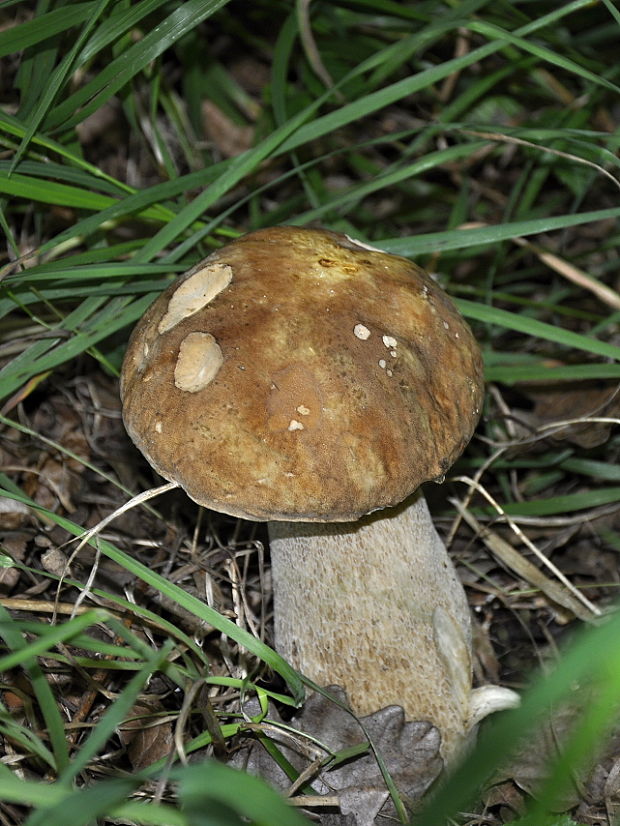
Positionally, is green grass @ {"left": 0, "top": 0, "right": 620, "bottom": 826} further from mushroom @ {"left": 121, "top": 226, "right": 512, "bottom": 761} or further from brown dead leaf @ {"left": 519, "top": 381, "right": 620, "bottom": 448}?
mushroom @ {"left": 121, "top": 226, "right": 512, "bottom": 761}

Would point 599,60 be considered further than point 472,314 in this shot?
Yes

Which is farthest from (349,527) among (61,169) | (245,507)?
(61,169)

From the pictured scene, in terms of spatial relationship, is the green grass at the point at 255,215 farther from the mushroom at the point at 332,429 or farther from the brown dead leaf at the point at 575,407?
the mushroom at the point at 332,429

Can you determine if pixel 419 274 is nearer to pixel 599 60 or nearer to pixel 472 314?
pixel 472 314

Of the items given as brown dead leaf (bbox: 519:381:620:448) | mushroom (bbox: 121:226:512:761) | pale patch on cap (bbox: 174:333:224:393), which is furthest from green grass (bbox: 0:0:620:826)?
pale patch on cap (bbox: 174:333:224:393)

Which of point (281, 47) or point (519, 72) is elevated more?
point (281, 47)

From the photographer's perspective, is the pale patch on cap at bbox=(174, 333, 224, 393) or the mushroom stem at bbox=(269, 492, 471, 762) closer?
the pale patch on cap at bbox=(174, 333, 224, 393)

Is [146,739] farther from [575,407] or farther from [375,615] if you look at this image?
[575,407]
